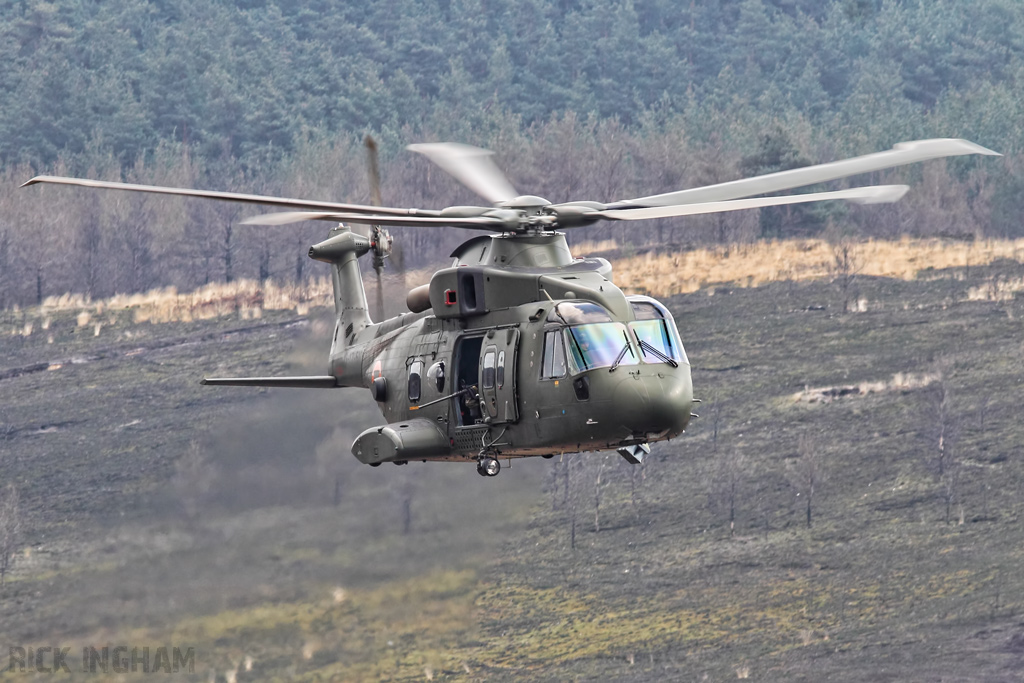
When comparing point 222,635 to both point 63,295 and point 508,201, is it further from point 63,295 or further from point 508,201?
point 63,295

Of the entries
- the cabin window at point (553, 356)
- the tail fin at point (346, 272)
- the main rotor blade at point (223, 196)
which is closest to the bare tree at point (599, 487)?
the tail fin at point (346, 272)

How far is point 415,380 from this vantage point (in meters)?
23.5

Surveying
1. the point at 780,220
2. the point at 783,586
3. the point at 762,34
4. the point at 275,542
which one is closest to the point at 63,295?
the point at 780,220

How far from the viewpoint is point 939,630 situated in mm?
53688

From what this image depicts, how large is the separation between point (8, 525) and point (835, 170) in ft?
121

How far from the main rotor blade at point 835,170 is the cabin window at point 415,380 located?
3.54 meters

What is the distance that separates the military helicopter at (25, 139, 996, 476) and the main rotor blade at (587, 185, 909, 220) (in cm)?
3

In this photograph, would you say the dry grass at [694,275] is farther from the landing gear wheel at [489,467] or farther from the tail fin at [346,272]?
the landing gear wheel at [489,467]

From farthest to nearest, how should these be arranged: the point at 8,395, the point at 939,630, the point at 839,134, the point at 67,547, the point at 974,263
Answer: the point at 839,134
the point at 974,263
the point at 8,395
the point at 939,630
the point at 67,547

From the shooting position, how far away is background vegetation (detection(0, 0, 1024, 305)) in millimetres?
82250

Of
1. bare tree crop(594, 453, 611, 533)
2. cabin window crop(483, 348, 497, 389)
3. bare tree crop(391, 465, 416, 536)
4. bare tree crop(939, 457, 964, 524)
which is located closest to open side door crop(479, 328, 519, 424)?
cabin window crop(483, 348, 497, 389)

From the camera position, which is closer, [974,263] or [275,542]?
[275,542]

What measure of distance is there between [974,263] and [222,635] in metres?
46.2

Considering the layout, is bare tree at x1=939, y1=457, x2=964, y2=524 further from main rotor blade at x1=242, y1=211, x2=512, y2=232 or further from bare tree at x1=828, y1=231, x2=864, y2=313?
main rotor blade at x1=242, y1=211, x2=512, y2=232
